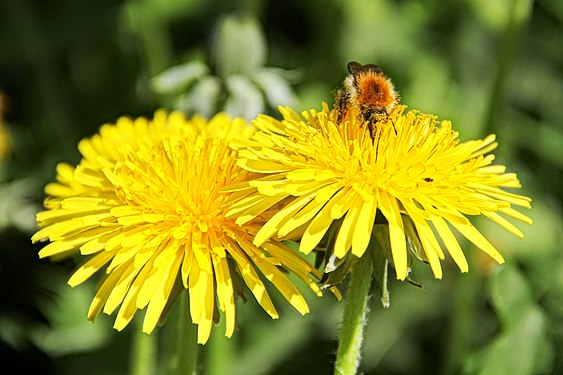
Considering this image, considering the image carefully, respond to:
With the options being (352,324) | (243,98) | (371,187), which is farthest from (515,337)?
(243,98)

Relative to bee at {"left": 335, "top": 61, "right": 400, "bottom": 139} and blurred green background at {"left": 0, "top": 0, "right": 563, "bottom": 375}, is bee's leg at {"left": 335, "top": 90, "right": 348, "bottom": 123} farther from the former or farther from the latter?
blurred green background at {"left": 0, "top": 0, "right": 563, "bottom": 375}

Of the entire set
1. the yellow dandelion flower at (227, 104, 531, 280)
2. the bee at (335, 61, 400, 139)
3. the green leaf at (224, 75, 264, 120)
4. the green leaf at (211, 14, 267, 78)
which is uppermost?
the green leaf at (211, 14, 267, 78)

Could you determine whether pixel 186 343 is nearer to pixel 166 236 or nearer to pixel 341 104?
pixel 166 236

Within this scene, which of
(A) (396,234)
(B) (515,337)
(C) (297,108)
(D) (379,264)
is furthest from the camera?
(C) (297,108)

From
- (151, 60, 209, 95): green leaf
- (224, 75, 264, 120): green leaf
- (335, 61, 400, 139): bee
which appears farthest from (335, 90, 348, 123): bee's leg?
(151, 60, 209, 95): green leaf

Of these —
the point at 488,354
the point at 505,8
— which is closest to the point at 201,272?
the point at 488,354

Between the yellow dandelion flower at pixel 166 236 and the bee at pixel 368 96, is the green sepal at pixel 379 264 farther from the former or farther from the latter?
the bee at pixel 368 96

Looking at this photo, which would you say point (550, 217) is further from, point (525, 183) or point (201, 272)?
point (201, 272)
